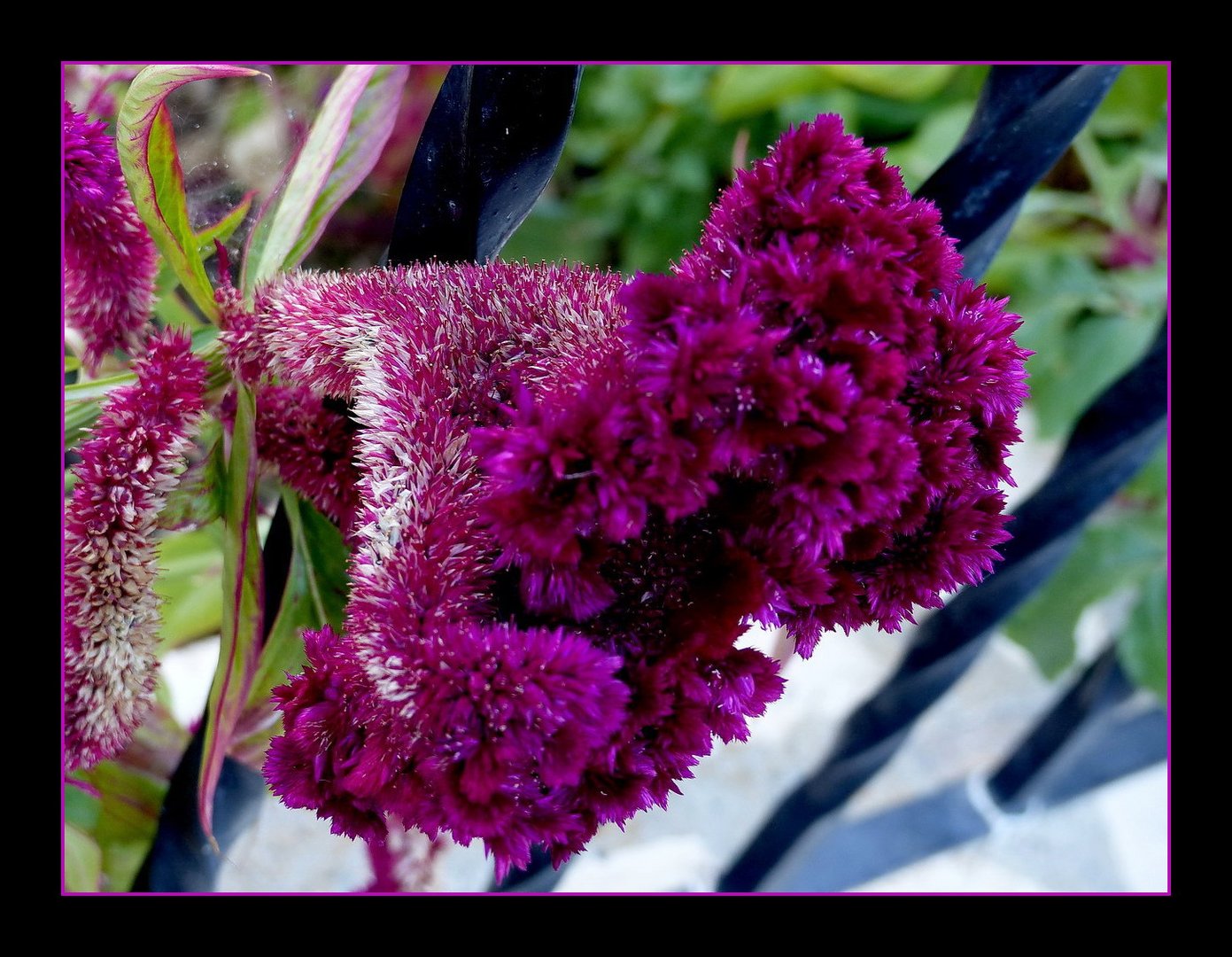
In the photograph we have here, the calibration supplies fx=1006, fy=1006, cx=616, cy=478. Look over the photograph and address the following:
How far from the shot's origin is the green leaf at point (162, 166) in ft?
0.93

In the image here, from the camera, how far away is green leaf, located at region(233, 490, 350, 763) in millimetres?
324

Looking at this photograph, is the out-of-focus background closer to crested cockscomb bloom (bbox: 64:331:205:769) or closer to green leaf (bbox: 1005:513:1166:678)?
green leaf (bbox: 1005:513:1166:678)

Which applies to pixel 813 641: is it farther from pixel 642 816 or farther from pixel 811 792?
pixel 642 816

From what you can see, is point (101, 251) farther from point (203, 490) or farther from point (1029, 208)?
point (1029, 208)

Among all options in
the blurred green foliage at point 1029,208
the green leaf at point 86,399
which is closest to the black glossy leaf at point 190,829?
the green leaf at point 86,399

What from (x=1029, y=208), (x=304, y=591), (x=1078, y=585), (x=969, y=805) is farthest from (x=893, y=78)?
(x=304, y=591)

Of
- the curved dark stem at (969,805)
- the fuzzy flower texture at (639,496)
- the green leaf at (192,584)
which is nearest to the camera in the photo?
the fuzzy flower texture at (639,496)

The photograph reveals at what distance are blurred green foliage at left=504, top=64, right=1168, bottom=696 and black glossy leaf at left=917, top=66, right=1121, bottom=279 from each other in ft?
1.48

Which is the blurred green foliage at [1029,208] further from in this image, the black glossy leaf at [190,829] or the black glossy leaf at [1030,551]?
the black glossy leaf at [190,829]

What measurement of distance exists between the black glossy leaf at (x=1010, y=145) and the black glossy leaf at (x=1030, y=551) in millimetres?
159

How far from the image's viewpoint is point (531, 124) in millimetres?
305

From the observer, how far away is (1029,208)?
0.95 meters

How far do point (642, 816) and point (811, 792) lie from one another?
0.44m

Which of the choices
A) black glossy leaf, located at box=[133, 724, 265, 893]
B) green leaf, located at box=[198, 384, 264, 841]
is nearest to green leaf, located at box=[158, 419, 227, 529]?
green leaf, located at box=[198, 384, 264, 841]
